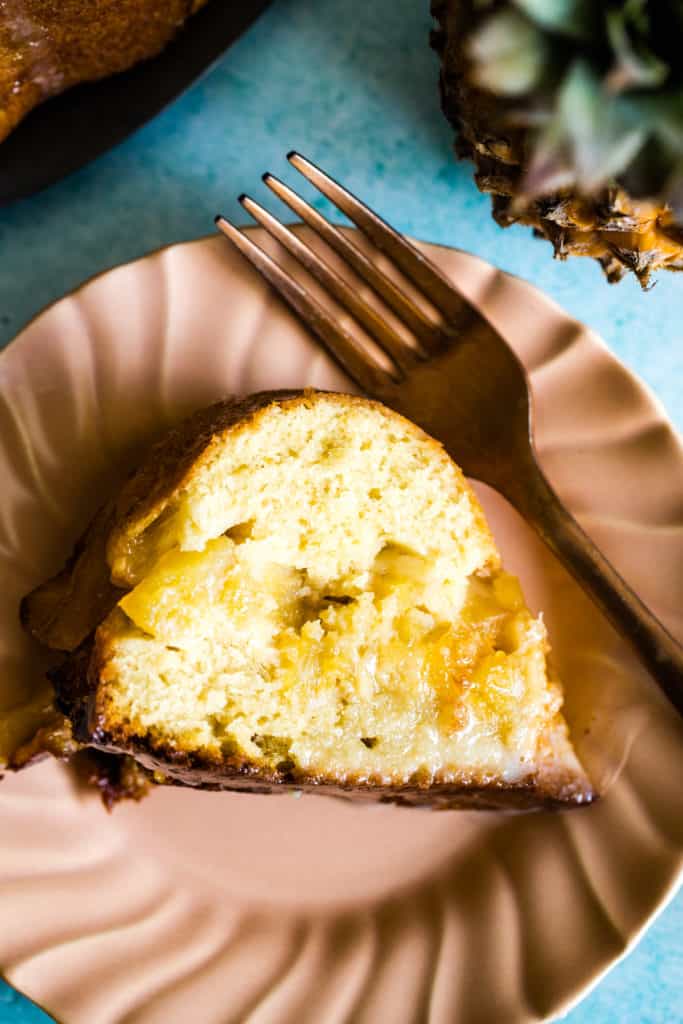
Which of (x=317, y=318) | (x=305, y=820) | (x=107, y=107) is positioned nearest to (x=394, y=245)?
(x=317, y=318)

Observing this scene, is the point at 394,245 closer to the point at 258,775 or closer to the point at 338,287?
the point at 338,287

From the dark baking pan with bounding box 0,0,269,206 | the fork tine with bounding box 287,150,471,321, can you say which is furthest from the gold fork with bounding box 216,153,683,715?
the dark baking pan with bounding box 0,0,269,206

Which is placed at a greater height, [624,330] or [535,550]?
[624,330]

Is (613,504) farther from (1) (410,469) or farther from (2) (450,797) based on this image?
(2) (450,797)

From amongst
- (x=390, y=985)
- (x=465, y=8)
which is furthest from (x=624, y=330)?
(x=390, y=985)

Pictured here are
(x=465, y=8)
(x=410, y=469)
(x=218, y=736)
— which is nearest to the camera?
(x=465, y=8)

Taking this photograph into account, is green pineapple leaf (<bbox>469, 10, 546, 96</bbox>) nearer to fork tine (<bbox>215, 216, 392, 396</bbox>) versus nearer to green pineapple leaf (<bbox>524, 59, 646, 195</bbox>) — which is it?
green pineapple leaf (<bbox>524, 59, 646, 195</bbox>)
